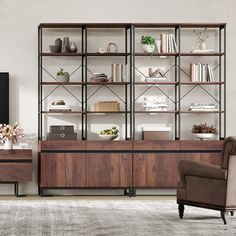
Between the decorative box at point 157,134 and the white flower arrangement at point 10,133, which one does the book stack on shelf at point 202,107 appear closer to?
the decorative box at point 157,134

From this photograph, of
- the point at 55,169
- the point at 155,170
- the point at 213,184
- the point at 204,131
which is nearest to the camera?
the point at 213,184

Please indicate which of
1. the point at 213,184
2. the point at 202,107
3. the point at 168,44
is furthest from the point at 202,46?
the point at 213,184

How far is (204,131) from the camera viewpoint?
1056 centimetres

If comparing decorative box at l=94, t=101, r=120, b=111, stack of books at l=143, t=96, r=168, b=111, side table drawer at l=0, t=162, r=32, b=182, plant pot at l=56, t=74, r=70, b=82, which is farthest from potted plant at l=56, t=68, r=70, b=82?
side table drawer at l=0, t=162, r=32, b=182

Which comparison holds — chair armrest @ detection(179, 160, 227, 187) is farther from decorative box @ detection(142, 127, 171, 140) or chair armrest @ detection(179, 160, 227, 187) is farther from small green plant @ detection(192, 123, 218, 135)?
small green plant @ detection(192, 123, 218, 135)

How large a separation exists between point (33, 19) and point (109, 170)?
252cm

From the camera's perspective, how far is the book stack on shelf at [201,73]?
10.6 meters

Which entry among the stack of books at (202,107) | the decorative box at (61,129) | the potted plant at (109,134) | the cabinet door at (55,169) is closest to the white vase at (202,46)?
the stack of books at (202,107)

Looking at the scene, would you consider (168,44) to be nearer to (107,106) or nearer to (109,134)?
(107,106)

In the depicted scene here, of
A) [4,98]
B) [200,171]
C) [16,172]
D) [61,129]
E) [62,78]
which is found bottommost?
[16,172]

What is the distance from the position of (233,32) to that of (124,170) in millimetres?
2733

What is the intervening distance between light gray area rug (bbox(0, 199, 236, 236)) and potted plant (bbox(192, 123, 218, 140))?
1.55m

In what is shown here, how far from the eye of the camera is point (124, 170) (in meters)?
10.3

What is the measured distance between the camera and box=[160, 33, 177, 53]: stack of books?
1053 centimetres
